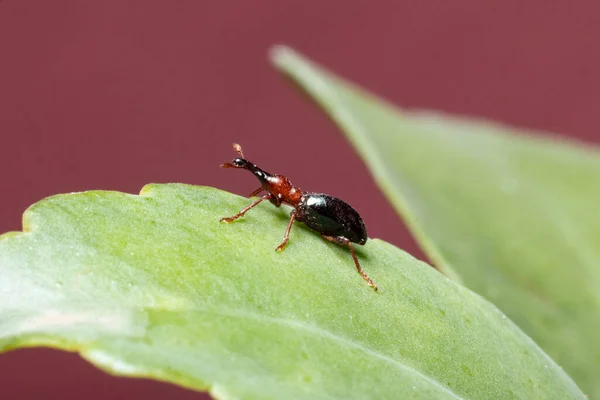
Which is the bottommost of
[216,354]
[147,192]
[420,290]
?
[216,354]

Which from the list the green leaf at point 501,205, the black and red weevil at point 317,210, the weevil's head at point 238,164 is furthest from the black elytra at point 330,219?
the green leaf at point 501,205

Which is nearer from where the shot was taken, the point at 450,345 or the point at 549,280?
the point at 450,345

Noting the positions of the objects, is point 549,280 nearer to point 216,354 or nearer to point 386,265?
point 386,265

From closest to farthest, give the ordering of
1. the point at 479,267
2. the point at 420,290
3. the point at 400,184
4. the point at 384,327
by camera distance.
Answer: the point at 384,327
the point at 420,290
the point at 479,267
the point at 400,184

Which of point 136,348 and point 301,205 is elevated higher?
point 301,205

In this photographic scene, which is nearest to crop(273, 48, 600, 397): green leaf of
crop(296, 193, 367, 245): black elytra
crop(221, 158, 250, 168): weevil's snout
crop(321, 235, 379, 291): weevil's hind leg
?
crop(296, 193, 367, 245): black elytra

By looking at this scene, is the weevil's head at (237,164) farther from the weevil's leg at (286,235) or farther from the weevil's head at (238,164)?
the weevil's leg at (286,235)

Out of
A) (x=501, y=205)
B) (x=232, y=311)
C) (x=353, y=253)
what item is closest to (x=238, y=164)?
(x=353, y=253)

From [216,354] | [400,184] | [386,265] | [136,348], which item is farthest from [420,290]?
[400,184]
